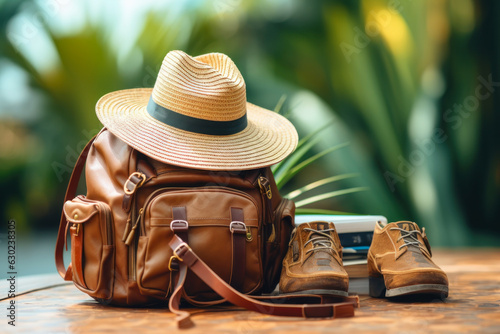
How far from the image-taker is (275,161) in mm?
1215

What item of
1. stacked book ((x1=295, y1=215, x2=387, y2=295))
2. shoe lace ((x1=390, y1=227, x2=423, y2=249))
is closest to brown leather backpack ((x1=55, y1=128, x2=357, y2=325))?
shoe lace ((x1=390, y1=227, x2=423, y2=249))

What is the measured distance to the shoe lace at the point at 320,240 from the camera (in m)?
1.15

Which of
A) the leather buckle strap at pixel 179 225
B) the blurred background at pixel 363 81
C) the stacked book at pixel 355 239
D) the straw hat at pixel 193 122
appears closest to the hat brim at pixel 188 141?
the straw hat at pixel 193 122

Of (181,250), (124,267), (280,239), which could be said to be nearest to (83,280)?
(124,267)

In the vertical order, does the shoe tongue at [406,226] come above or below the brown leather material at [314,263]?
above

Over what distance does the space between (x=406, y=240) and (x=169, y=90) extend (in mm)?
606

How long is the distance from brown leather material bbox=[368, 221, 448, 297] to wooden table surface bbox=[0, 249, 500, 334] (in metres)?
0.04

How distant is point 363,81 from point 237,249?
2.02 m

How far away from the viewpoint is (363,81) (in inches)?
114

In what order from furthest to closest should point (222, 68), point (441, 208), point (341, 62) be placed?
1. point (341, 62)
2. point (441, 208)
3. point (222, 68)

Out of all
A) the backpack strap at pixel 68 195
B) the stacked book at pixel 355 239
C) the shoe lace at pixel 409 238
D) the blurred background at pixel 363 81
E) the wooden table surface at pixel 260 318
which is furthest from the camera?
the blurred background at pixel 363 81

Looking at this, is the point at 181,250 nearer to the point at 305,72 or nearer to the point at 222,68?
the point at 222,68

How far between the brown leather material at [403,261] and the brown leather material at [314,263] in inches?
3.7

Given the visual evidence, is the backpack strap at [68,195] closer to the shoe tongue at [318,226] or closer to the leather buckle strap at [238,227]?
the leather buckle strap at [238,227]
